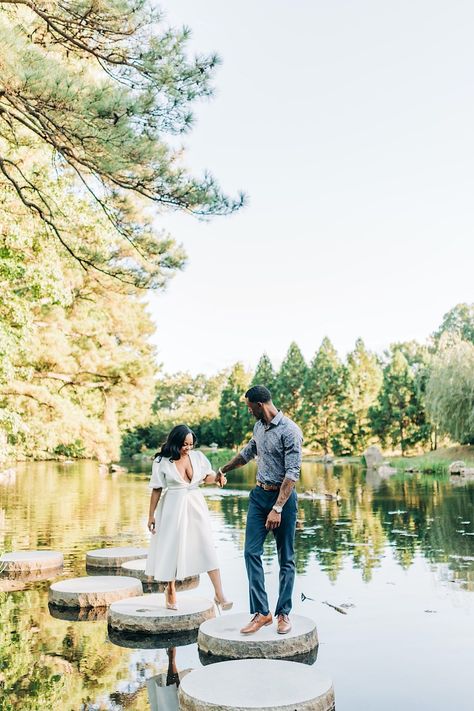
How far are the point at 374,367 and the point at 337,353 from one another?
3.54 meters

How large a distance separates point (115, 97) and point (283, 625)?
18.9 feet

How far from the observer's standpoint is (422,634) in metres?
6.53

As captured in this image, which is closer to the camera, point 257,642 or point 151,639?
point 257,642

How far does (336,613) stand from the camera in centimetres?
734

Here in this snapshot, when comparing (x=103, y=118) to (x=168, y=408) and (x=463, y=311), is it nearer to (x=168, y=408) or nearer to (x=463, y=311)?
(x=463, y=311)

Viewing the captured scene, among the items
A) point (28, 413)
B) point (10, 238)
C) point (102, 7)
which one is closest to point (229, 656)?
point (102, 7)

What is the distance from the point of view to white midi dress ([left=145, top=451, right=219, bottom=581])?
6418 mm

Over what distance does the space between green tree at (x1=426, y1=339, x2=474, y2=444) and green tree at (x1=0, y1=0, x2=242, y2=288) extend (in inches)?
1095

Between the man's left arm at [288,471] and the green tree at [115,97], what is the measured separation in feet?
14.9

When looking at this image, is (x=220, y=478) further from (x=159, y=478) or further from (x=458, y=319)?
(x=458, y=319)

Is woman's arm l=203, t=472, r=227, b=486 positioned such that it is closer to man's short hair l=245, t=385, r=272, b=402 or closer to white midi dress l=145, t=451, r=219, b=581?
white midi dress l=145, t=451, r=219, b=581

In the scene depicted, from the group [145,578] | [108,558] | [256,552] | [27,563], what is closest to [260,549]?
[256,552]

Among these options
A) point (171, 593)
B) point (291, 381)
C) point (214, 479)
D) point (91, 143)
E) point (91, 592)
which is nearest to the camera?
point (171, 593)

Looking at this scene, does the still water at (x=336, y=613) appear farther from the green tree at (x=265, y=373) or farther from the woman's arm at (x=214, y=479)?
the green tree at (x=265, y=373)
